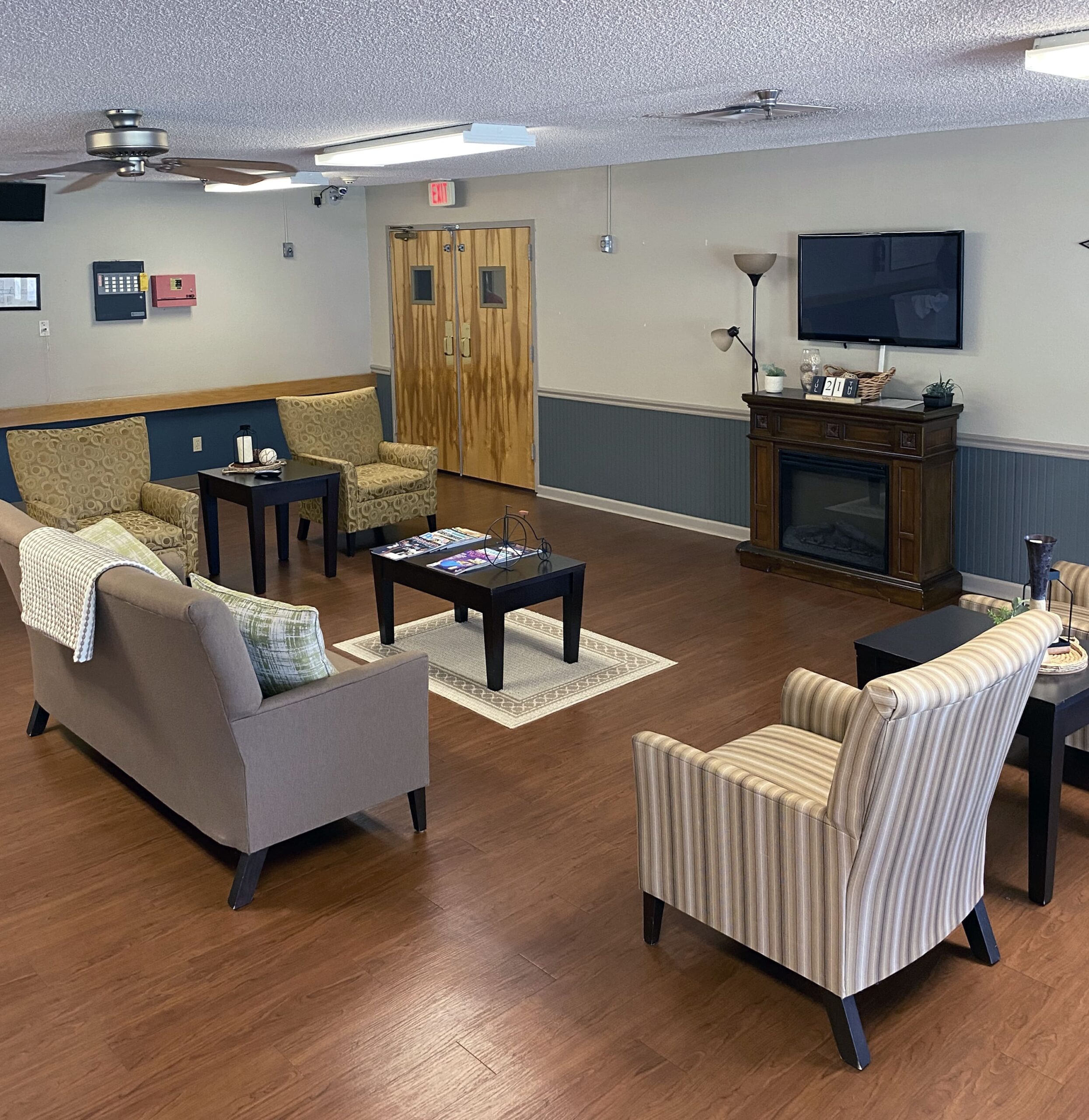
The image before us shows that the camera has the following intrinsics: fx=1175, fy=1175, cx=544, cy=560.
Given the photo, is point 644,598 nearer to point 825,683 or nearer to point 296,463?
→ point 296,463

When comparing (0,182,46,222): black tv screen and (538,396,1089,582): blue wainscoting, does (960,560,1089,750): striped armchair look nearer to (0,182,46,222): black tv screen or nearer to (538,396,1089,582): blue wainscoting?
(538,396,1089,582): blue wainscoting

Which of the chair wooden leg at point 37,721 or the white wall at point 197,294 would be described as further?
the white wall at point 197,294

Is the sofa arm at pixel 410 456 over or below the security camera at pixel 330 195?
below

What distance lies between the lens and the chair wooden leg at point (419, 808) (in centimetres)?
380

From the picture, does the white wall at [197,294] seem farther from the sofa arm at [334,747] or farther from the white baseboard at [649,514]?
the sofa arm at [334,747]

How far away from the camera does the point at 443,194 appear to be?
343 inches

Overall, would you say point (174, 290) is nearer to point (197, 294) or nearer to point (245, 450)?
point (197, 294)

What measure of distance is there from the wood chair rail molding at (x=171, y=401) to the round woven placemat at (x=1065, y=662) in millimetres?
7041

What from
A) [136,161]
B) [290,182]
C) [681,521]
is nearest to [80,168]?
[136,161]

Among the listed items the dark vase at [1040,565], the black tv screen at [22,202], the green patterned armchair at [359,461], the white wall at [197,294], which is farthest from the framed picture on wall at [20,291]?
the dark vase at [1040,565]

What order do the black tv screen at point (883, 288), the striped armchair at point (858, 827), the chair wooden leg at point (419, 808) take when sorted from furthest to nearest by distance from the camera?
the black tv screen at point (883, 288)
the chair wooden leg at point (419, 808)
the striped armchair at point (858, 827)

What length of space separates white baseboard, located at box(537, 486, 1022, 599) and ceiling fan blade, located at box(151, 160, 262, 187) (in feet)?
12.9

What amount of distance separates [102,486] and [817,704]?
4.48 meters

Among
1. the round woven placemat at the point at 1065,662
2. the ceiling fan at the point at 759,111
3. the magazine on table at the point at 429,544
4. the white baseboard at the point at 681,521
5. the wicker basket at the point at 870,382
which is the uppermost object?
the ceiling fan at the point at 759,111
